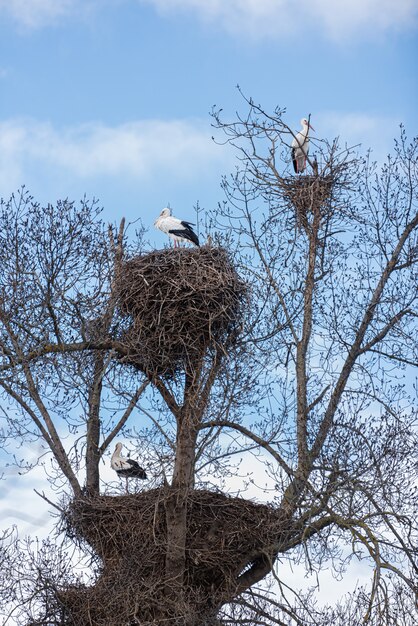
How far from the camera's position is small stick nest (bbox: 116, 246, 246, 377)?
11617 millimetres

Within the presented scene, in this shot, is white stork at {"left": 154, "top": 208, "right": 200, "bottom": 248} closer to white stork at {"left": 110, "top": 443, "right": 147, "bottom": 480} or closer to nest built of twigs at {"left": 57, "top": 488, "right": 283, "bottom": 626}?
white stork at {"left": 110, "top": 443, "right": 147, "bottom": 480}

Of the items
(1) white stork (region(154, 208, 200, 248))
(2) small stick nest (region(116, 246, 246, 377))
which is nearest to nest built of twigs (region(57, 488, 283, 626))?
(2) small stick nest (region(116, 246, 246, 377))

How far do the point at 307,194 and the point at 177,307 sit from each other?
95.6 inches

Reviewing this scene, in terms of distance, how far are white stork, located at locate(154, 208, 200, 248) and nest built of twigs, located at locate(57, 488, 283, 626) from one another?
3323 millimetres

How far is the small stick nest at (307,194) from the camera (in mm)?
13084

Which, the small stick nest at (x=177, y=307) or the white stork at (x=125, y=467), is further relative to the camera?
the white stork at (x=125, y=467)

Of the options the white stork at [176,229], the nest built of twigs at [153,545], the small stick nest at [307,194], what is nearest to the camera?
the nest built of twigs at [153,545]

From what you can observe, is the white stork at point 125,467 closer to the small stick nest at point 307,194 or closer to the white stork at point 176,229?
the white stork at point 176,229

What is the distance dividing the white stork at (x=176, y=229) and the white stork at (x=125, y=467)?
2651 millimetres

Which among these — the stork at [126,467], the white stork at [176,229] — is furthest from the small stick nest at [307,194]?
the stork at [126,467]

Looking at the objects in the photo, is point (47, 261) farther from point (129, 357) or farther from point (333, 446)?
point (333, 446)

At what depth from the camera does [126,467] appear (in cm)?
1335

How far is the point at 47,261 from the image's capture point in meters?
12.1

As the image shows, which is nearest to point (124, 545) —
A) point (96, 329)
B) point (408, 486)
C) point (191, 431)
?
point (191, 431)
